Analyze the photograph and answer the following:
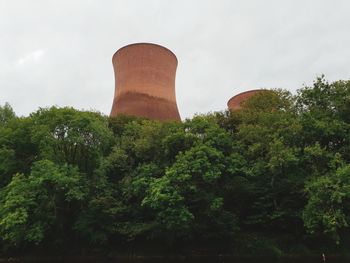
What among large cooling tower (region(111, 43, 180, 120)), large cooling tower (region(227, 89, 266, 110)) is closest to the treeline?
large cooling tower (region(111, 43, 180, 120))

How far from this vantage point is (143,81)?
2412 cm

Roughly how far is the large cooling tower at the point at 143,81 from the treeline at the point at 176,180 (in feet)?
21.2

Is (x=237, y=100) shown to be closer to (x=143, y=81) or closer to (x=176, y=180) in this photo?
(x=143, y=81)

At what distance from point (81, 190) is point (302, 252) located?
28.3 feet

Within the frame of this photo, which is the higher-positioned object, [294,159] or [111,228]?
[294,159]

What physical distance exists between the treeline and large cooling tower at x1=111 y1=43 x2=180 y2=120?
6456 millimetres

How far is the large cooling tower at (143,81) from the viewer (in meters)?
24.1

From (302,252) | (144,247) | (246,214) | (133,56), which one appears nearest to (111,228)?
(144,247)

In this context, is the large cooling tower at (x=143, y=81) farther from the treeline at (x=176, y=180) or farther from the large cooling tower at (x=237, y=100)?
the treeline at (x=176, y=180)

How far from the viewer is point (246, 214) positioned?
17.4 meters

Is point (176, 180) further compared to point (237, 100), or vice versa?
point (237, 100)

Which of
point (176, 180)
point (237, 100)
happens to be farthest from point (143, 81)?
point (176, 180)

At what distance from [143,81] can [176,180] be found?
1136 centimetres

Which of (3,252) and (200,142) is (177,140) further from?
(3,252)
